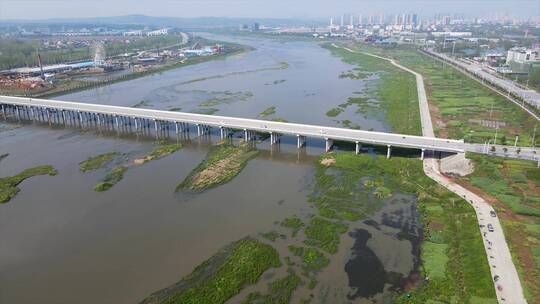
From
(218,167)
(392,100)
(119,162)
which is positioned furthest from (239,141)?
(392,100)

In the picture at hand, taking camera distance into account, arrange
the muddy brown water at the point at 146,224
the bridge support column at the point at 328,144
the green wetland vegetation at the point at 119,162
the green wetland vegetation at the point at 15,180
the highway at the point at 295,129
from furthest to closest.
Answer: the bridge support column at the point at 328,144, the highway at the point at 295,129, the green wetland vegetation at the point at 119,162, the green wetland vegetation at the point at 15,180, the muddy brown water at the point at 146,224

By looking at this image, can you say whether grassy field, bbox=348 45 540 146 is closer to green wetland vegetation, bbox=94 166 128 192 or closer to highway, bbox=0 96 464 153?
highway, bbox=0 96 464 153

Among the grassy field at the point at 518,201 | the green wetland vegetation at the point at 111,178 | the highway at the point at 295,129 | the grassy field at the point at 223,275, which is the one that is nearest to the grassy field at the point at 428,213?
the highway at the point at 295,129

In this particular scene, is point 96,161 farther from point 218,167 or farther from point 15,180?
point 218,167

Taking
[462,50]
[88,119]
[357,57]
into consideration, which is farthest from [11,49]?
[462,50]

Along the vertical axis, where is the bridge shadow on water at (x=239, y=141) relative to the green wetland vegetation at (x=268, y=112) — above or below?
below

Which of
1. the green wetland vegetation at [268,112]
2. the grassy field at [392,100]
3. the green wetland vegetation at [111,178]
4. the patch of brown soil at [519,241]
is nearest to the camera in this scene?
the patch of brown soil at [519,241]

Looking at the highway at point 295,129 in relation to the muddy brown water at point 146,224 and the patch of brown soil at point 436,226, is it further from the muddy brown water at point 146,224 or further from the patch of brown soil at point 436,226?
the patch of brown soil at point 436,226
